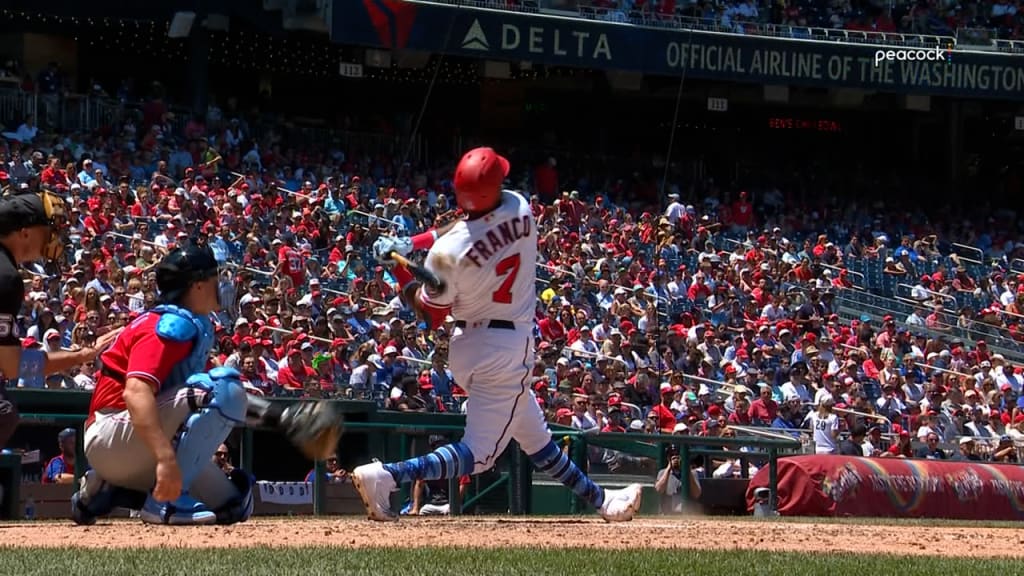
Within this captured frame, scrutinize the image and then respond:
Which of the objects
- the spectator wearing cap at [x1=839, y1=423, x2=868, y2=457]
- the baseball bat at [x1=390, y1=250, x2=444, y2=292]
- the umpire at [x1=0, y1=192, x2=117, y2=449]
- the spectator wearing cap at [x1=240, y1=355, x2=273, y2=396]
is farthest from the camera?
the spectator wearing cap at [x1=839, y1=423, x2=868, y2=457]

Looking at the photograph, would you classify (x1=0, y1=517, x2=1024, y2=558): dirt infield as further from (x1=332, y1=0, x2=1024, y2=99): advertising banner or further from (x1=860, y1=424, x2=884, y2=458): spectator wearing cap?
(x1=332, y1=0, x2=1024, y2=99): advertising banner

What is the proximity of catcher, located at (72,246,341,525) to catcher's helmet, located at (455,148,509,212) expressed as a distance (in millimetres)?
1696

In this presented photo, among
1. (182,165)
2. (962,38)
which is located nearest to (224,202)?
(182,165)

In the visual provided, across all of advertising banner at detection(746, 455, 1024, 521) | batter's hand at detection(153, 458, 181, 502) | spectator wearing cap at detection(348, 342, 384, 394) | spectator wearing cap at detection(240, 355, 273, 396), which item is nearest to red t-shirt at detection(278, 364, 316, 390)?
spectator wearing cap at detection(240, 355, 273, 396)

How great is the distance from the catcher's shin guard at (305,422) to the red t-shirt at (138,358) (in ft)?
1.21

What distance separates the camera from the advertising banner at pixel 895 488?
13375 mm

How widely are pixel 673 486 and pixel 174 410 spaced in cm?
765

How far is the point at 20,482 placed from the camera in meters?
9.55

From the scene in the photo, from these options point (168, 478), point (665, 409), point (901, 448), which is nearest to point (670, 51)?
point (901, 448)

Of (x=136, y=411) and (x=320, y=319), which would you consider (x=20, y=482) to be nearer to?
(x=136, y=411)

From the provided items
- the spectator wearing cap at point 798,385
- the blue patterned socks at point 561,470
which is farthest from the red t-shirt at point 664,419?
the blue patterned socks at point 561,470

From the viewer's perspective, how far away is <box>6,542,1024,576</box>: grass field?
18.2 ft

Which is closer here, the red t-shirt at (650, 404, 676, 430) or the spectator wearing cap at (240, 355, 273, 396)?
the spectator wearing cap at (240, 355, 273, 396)

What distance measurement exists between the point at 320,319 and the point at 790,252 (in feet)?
31.7
